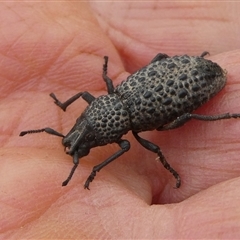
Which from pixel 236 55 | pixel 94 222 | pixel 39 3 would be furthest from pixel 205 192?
pixel 39 3

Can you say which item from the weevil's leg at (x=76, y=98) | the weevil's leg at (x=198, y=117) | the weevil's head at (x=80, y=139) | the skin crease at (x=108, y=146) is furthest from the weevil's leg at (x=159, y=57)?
the weevil's head at (x=80, y=139)

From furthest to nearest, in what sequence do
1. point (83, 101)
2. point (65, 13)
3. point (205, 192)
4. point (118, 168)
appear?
1. point (65, 13)
2. point (83, 101)
3. point (118, 168)
4. point (205, 192)

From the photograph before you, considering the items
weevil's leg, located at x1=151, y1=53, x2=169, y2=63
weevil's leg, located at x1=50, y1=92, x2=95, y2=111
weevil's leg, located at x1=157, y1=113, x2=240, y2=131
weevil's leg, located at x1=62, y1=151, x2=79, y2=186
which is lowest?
weevil's leg, located at x1=157, y1=113, x2=240, y2=131

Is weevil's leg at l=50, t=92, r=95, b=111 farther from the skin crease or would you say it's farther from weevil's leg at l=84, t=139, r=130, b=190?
weevil's leg at l=84, t=139, r=130, b=190

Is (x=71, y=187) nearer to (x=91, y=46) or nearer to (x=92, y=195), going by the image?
(x=92, y=195)

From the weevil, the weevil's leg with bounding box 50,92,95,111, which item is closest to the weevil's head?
the weevil

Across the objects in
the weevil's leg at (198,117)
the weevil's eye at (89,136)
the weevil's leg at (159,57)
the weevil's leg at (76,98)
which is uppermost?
the weevil's leg at (76,98)

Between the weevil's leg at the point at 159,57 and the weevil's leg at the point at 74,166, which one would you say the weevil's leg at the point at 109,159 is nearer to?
the weevil's leg at the point at 74,166
